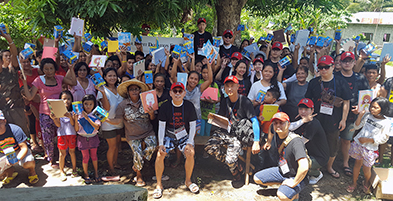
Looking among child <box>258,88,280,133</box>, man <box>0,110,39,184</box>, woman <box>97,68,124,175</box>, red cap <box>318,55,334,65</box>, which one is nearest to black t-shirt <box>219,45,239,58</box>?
child <box>258,88,280,133</box>

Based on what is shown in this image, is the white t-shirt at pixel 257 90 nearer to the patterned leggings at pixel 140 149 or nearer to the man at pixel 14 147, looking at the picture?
the patterned leggings at pixel 140 149

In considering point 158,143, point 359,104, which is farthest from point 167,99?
point 359,104

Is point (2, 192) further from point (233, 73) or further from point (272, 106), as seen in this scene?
point (233, 73)

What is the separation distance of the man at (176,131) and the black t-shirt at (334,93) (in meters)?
2.32

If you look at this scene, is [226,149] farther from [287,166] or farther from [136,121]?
[136,121]

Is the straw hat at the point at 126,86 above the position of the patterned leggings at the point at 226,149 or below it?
above

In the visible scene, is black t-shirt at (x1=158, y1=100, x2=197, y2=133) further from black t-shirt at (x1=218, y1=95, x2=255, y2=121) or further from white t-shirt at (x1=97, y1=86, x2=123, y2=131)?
white t-shirt at (x1=97, y1=86, x2=123, y2=131)

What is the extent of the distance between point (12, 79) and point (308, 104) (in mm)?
5400

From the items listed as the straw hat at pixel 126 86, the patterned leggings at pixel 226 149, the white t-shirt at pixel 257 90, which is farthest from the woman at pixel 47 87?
the white t-shirt at pixel 257 90

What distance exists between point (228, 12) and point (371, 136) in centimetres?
481

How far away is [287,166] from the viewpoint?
363cm

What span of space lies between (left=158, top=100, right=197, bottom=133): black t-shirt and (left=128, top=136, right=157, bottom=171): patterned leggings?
1.41ft

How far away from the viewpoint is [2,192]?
1.53m

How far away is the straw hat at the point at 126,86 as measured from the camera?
13.7 ft
